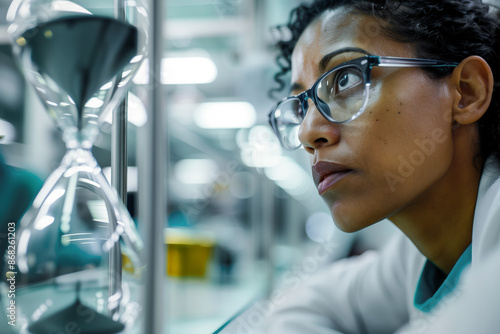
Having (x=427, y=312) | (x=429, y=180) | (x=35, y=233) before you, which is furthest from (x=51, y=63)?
(x=427, y=312)

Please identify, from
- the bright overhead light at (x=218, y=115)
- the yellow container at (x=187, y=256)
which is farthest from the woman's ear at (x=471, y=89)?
the bright overhead light at (x=218, y=115)

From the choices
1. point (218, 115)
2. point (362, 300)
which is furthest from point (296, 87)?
point (218, 115)

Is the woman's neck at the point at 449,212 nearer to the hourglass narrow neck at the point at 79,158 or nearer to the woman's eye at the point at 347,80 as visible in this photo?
the woman's eye at the point at 347,80

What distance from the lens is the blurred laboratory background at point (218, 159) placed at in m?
0.53

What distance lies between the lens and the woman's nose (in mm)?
517

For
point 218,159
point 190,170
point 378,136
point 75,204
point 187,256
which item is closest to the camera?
point 75,204

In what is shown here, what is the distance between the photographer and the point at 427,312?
2.06ft

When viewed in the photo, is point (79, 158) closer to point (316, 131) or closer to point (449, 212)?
point (316, 131)

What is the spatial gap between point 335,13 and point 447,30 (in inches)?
5.7

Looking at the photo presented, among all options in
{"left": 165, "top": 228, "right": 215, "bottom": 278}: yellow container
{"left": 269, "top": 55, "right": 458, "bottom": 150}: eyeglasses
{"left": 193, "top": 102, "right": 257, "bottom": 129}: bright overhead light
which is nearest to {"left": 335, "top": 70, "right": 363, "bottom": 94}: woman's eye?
{"left": 269, "top": 55, "right": 458, "bottom": 150}: eyeglasses

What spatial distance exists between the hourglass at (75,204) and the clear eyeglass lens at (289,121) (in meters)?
0.26

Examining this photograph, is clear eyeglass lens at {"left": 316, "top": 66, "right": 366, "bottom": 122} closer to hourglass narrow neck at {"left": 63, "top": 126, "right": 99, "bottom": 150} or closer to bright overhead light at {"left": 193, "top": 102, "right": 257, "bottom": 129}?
hourglass narrow neck at {"left": 63, "top": 126, "right": 99, "bottom": 150}

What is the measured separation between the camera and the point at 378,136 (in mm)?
512

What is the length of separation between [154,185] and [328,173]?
0.23 metres
